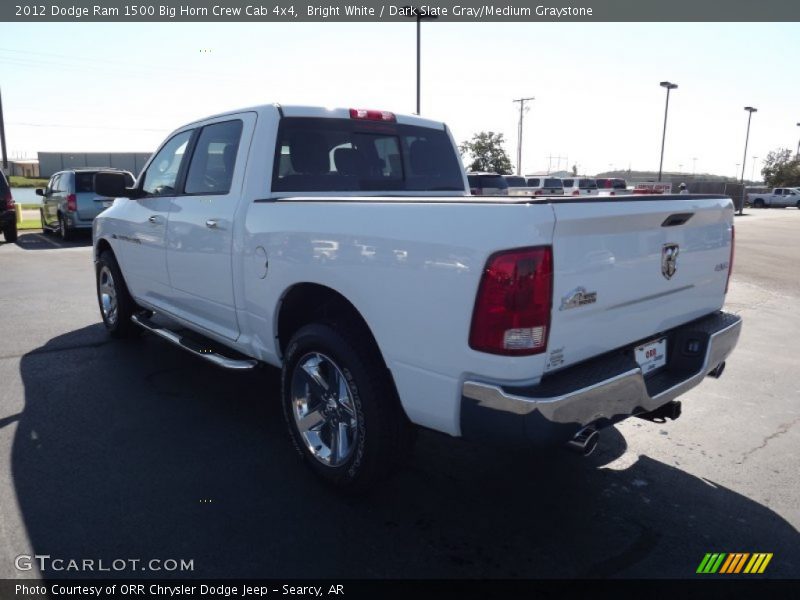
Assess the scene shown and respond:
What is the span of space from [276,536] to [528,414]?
53.1 inches

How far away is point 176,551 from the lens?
2.78 m

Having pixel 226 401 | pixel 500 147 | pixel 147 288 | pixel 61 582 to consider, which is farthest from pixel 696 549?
pixel 500 147

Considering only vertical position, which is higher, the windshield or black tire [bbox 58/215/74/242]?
the windshield

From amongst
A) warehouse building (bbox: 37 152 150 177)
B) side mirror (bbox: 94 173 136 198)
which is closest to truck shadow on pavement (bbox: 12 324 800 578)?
side mirror (bbox: 94 173 136 198)

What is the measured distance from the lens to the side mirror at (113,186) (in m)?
5.20

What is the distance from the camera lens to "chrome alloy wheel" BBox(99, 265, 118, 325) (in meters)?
6.13

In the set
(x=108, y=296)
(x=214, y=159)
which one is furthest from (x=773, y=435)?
(x=108, y=296)

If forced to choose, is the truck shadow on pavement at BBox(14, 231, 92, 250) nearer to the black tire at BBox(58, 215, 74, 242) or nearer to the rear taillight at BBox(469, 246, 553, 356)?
the black tire at BBox(58, 215, 74, 242)

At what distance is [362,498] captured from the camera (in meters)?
3.21

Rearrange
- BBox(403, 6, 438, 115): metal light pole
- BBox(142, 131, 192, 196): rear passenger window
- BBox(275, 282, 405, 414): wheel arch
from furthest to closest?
BBox(403, 6, 438, 115): metal light pole, BBox(142, 131, 192, 196): rear passenger window, BBox(275, 282, 405, 414): wheel arch

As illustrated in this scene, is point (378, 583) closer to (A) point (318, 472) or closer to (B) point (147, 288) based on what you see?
(A) point (318, 472)

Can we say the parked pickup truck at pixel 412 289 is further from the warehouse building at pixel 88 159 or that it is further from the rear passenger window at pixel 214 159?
the warehouse building at pixel 88 159

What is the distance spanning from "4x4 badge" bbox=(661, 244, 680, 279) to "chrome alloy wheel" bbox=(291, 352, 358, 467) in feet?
5.34

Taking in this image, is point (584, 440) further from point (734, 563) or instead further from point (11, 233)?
point (11, 233)
